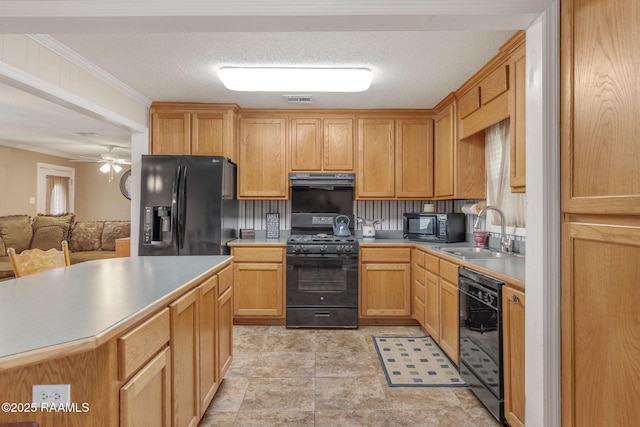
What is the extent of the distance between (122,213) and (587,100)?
352 inches

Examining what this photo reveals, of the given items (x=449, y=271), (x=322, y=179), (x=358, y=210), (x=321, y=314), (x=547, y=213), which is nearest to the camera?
(x=547, y=213)

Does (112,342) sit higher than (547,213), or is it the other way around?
(547,213)

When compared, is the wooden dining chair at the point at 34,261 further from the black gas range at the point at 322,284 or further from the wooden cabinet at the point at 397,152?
the wooden cabinet at the point at 397,152

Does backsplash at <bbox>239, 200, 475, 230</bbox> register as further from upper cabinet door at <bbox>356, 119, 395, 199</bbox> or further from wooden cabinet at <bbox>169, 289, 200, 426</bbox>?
wooden cabinet at <bbox>169, 289, 200, 426</bbox>

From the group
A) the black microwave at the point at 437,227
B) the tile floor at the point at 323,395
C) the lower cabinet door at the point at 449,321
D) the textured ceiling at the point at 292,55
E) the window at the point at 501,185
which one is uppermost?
the textured ceiling at the point at 292,55

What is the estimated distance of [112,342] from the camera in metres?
1.02

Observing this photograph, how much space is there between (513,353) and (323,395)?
118 centimetres

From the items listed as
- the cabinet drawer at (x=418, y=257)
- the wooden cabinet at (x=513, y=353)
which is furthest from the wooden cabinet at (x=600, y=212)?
the cabinet drawer at (x=418, y=257)

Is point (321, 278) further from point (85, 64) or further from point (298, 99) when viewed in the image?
point (85, 64)

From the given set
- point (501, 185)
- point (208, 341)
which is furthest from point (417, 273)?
point (208, 341)

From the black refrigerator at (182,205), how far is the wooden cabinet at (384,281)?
1494 mm

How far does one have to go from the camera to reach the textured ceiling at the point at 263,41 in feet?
4.64

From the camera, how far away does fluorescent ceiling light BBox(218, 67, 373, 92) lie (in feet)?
9.51

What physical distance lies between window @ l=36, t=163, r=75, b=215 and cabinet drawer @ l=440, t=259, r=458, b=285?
7.67 m
